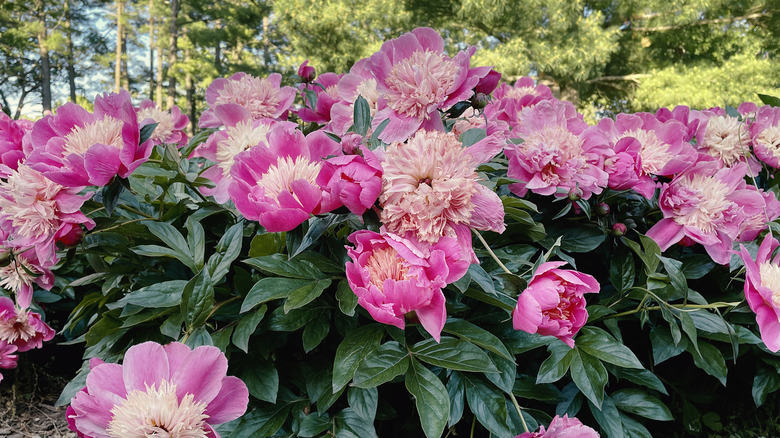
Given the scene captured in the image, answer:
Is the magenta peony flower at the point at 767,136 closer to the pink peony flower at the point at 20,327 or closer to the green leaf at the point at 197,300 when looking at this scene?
the green leaf at the point at 197,300

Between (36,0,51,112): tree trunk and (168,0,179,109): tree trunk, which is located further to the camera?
(168,0,179,109): tree trunk

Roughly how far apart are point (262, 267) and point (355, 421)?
28 centimetres

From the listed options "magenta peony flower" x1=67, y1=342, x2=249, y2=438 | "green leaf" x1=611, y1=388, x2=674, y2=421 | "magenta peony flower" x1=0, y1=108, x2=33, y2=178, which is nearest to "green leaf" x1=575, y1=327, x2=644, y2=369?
"green leaf" x1=611, y1=388, x2=674, y2=421

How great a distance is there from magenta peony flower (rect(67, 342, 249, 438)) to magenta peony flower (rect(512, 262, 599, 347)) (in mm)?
351

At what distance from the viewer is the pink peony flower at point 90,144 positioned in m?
0.65

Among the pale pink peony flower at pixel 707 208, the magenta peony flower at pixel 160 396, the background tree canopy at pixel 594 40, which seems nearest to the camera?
the magenta peony flower at pixel 160 396

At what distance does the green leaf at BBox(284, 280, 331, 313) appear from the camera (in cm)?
62

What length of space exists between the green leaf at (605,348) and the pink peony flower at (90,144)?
0.74 meters

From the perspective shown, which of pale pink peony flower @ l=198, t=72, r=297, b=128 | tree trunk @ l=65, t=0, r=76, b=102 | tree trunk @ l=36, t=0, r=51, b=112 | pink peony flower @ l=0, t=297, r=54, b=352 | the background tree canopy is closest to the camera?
pale pink peony flower @ l=198, t=72, r=297, b=128

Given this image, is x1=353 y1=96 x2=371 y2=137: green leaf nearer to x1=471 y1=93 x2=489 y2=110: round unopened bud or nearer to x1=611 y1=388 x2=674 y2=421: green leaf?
x1=471 y1=93 x2=489 y2=110: round unopened bud

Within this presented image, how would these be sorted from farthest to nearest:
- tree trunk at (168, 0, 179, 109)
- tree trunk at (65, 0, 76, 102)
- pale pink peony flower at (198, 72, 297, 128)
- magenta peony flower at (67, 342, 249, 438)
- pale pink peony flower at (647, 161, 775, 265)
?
tree trunk at (65, 0, 76, 102) → tree trunk at (168, 0, 179, 109) → pale pink peony flower at (198, 72, 297, 128) → pale pink peony flower at (647, 161, 775, 265) → magenta peony flower at (67, 342, 249, 438)

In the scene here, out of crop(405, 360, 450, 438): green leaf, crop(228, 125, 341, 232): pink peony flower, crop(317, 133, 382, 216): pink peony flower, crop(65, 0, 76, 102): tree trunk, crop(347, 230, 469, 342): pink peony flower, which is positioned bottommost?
crop(65, 0, 76, 102): tree trunk

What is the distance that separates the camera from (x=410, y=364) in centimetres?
69

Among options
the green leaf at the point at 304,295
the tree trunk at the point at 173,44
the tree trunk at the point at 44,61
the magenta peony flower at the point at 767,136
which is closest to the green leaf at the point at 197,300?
the green leaf at the point at 304,295
